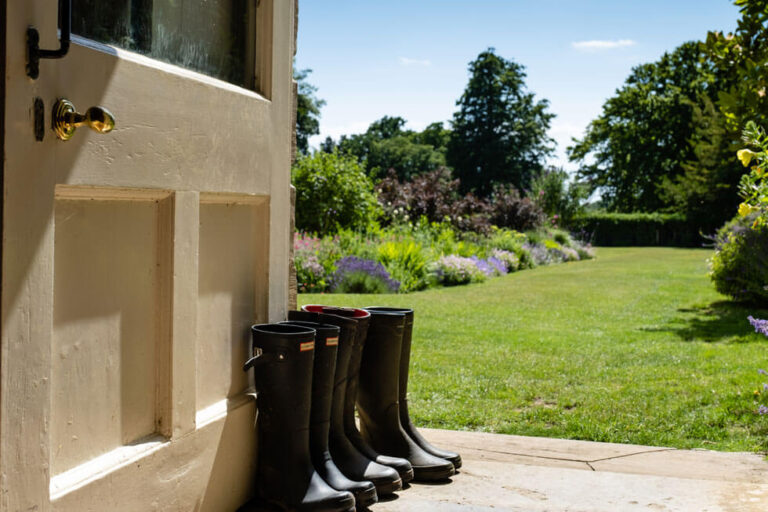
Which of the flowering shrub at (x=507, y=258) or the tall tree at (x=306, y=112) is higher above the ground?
the tall tree at (x=306, y=112)

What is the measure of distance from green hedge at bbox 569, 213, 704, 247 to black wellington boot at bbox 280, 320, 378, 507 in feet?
98.4

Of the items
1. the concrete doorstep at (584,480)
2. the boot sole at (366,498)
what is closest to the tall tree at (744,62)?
the concrete doorstep at (584,480)

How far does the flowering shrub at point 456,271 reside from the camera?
13.3m

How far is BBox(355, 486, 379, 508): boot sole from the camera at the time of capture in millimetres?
2533

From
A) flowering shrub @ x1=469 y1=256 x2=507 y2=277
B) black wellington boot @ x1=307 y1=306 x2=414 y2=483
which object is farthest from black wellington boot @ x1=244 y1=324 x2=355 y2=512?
flowering shrub @ x1=469 y1=256 x2=507 y2=277

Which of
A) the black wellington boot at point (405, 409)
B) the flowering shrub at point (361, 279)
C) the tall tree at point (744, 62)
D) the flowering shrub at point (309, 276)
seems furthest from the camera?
the flowering shrub at point (309, 276)

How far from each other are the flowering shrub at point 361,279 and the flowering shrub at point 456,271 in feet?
6.55

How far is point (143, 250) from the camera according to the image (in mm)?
2061

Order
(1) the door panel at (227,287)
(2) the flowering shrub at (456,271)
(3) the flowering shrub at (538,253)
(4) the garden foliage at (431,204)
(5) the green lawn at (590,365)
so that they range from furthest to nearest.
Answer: (3) the flowering shrub at (538,253) < (4) the garden foliage at (431,204) < (2) the flowering shrub at (456,271) < (5) the green lawn at (590,365) < (1) the door panel at (227,287)

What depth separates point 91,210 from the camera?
6.02 ft

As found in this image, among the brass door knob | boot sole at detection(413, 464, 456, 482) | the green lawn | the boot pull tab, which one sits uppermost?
the brass door knob

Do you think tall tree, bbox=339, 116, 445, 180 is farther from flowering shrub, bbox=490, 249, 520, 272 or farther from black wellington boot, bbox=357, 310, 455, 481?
black wellington boot, bbox=357, 310, 455, 481

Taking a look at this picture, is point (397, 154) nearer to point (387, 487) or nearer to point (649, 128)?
point (649, 128)

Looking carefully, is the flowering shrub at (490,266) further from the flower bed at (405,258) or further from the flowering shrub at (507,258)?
the flowering shrub at (507,258)
